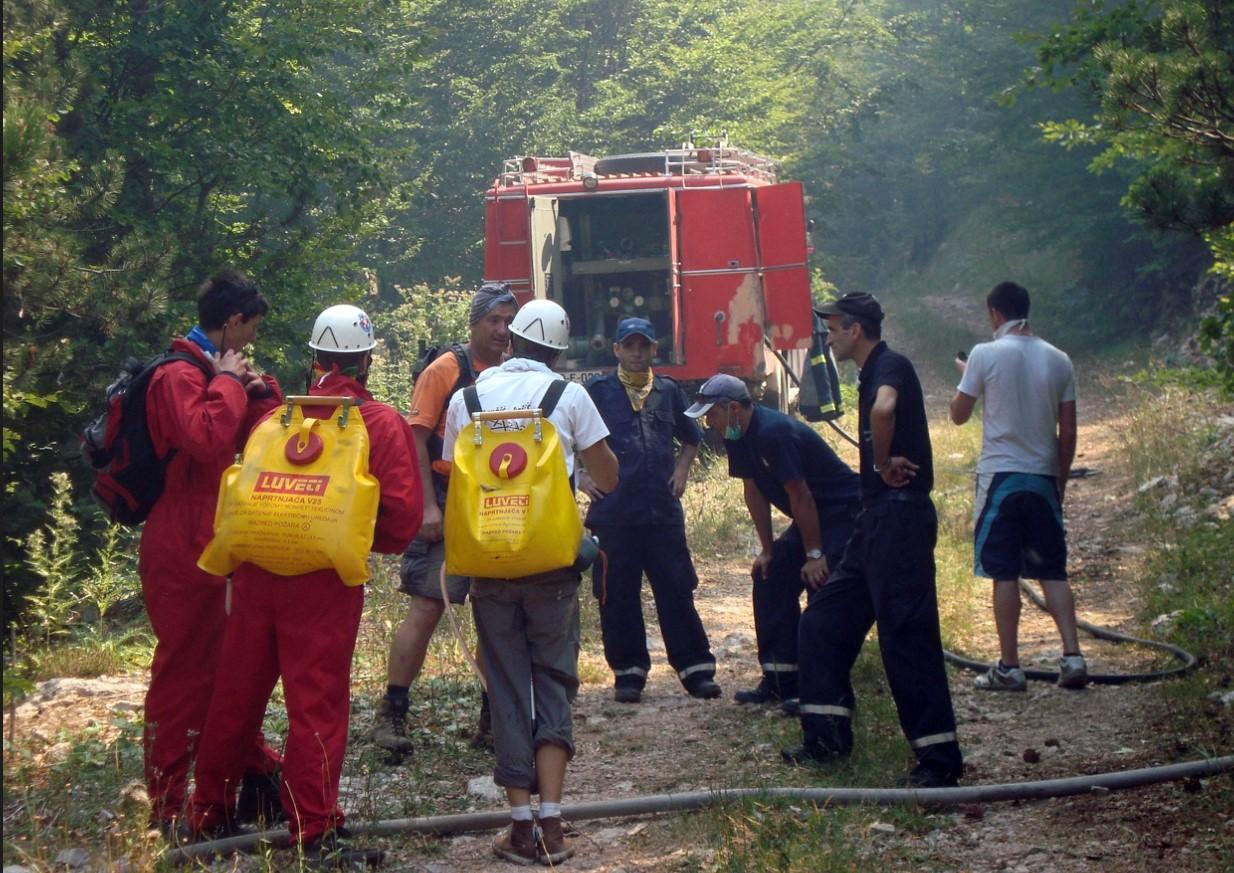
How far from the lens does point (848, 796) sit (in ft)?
15.5

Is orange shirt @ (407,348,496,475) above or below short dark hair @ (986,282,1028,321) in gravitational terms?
below

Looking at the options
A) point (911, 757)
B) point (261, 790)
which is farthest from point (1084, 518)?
point (261, 790)

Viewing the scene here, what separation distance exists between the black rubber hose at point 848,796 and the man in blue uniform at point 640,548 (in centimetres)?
191

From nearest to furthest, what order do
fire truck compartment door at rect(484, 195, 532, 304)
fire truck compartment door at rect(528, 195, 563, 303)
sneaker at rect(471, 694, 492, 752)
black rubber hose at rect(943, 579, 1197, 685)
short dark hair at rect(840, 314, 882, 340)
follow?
short dark hair at rect(840, 314, 882, 340), sneaker at rect(471, 694, 492, 752), black rubber hose at rect(943, 579, 1197, 685), fire truck compartment door at rect(528, 195, 563, 303), fire truck compartment door at rect(484, 195, 532, 304)

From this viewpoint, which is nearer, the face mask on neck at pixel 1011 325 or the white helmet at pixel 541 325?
the white helmet at pixel 541 325

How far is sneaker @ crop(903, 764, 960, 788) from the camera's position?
4945 millimetres

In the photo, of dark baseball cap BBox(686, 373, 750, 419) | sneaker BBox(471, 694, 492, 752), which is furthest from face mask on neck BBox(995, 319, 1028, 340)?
sneaker BBox(471, 694, 492, 752)

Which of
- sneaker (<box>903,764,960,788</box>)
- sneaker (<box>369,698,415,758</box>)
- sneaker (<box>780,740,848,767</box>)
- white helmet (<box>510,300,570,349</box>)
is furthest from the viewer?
sneaker (<box>369,698,415,758</box>)

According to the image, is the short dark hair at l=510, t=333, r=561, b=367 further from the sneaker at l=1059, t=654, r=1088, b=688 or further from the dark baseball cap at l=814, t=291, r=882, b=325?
the sneaker at l=1059, t=654, r=1088, b=688

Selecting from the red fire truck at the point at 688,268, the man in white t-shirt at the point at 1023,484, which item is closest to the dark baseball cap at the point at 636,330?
the man in white t-shirt at the point at 1023,484

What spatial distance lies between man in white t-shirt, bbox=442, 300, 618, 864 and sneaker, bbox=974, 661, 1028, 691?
8.40 ft

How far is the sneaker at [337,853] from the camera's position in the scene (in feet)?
13.8

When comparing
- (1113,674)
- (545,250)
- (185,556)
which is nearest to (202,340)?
(185,556)

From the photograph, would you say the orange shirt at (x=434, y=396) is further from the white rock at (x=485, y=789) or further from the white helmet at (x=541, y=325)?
the white rock at (x=485, y=789)
